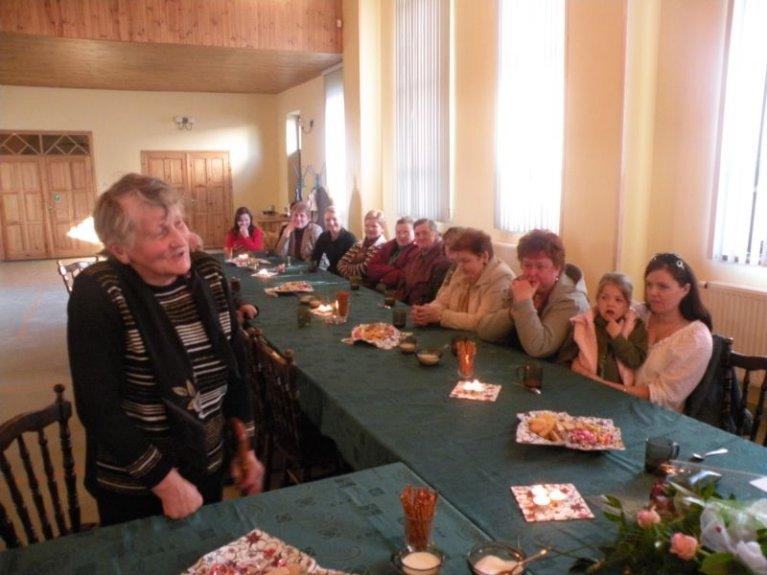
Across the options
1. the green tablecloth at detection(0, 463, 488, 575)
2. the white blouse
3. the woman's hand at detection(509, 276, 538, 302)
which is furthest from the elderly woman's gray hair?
the white blouse

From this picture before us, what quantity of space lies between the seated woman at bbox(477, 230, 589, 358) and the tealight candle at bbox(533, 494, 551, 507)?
1.21 metres

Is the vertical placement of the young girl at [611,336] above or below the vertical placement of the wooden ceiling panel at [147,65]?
below

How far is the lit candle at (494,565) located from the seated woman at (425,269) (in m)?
3.35

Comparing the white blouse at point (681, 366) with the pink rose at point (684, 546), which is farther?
the white blouse at point (681, 366)

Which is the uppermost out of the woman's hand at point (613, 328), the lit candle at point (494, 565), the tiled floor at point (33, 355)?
the woman's hand at point (613, 328)

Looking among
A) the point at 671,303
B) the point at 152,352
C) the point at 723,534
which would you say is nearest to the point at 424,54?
the point at 671,303

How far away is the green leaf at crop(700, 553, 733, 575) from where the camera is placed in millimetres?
882

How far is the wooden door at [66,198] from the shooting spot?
35.8 ft

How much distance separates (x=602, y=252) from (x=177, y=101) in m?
9.49

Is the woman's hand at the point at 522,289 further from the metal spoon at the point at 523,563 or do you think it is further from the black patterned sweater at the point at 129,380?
the metal spoon at the point at 523,563

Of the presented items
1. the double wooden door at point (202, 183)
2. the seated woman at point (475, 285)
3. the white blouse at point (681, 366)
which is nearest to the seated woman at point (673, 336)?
the white blouse at point (681, 366)

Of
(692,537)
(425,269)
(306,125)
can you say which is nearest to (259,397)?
(692,537)

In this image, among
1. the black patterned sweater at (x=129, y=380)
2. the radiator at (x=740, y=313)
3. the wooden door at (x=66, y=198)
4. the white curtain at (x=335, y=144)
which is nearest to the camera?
the black patterned sweater at (x=129, y=380)

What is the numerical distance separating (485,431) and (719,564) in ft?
3.21
